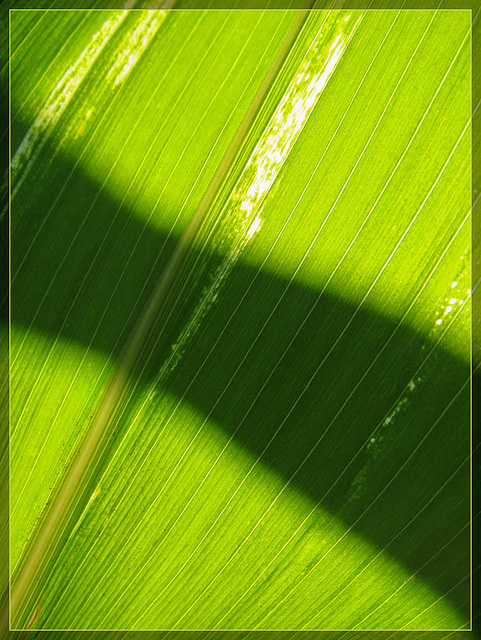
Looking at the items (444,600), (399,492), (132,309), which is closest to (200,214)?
(132,309)

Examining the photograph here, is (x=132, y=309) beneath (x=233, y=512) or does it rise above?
above

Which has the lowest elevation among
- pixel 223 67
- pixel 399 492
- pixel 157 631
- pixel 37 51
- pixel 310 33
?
pixel 157 631

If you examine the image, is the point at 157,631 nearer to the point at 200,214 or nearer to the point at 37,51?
the point at 200,214

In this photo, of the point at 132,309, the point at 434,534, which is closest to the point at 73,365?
the point at 132,309
